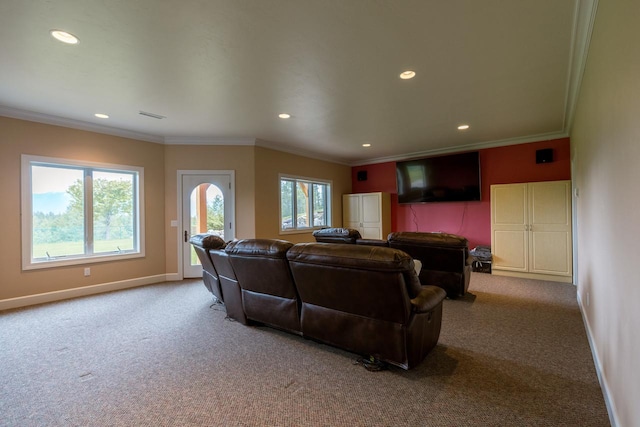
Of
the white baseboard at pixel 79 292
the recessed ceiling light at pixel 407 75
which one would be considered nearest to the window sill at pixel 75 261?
the white baseboard at pixel 79 292

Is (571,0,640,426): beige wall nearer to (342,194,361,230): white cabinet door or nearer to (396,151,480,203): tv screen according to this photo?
(396,151,480,203): tv screen

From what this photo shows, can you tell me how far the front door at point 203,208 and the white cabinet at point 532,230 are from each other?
519 centimetres

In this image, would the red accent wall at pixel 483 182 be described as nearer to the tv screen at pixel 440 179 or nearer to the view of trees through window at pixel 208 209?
the tv screen at pixel 440 179

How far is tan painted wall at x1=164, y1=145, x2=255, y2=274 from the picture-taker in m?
5.56

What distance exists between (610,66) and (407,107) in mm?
2493

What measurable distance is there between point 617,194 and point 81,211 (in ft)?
20.8

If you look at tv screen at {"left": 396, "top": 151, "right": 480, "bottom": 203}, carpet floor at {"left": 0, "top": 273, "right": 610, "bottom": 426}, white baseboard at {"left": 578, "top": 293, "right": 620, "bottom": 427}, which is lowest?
carpet floor at {"left": 0, "top": 273, "right": 610, "bottom": 426}

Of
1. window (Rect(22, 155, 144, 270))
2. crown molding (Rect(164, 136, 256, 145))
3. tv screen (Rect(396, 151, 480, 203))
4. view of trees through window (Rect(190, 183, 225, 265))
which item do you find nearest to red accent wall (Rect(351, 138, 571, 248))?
tv screen (Rect(396, 151, 480, 203))

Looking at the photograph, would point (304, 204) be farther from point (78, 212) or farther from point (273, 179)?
point (78, 212)

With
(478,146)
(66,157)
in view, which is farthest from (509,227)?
(66,157)

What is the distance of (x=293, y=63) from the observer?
112 inches

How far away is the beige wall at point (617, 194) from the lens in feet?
4.34

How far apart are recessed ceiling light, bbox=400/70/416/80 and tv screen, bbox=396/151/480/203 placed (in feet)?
12.6

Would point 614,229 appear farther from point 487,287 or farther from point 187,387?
point 487,287
